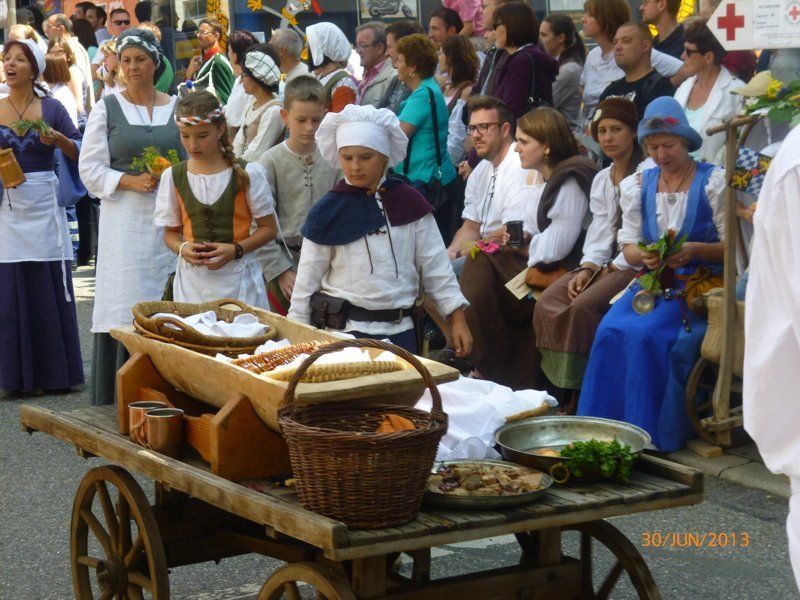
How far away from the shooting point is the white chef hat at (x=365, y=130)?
17.1 feet

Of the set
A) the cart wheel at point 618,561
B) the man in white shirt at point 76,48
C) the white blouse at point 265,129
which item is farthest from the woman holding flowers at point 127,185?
the man in white shirt at point 76,48

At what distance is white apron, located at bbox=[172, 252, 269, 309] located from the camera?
20.2 ft

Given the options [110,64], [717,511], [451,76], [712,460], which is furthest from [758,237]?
[110,64]

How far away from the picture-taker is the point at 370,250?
17.3 feet

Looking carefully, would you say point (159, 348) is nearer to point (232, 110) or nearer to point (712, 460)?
point (712, 460)

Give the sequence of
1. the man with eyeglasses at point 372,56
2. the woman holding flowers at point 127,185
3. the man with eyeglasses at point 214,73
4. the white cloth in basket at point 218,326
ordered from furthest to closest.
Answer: the man with eyeglasses at point 214,73 → the man with eyeglasses at point 372,56 → the woman holding flowers at point 127,185 → the white cloth in basket at point 218,326

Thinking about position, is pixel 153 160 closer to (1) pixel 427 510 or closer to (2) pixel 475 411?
(2) pixel 475 411

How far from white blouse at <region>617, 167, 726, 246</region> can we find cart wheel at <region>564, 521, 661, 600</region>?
2877mm

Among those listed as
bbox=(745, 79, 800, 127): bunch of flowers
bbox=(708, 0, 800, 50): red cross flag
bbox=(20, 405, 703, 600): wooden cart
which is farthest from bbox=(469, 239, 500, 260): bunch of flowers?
bbox=(20, 405, 703, 600): wooden cart

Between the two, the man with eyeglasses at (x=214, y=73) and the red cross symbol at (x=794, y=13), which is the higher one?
the red cross symbol at (x=794, y=13)

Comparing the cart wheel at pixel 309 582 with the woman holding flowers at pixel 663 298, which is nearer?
the cart wheel at pixel 309 582

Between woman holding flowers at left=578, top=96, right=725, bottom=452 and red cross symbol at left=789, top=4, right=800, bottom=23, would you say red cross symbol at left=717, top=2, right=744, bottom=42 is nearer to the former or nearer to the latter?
red cross symbol at left=789, top=4, right=800, bottom=23

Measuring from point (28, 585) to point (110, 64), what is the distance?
8688mm

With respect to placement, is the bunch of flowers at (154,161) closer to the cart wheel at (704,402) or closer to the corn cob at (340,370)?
the cart wheel at (704,402)
